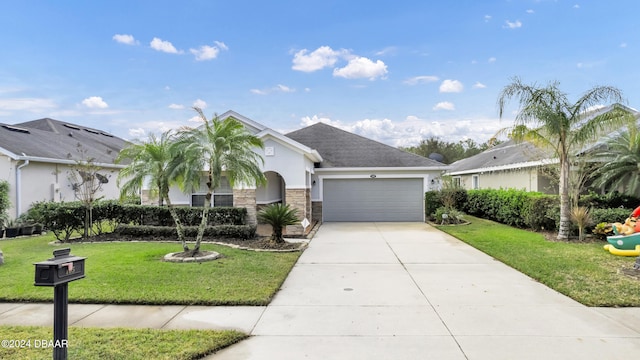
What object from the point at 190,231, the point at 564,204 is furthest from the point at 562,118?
the point at 190,231

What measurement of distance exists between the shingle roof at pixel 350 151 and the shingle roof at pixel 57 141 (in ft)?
31.0

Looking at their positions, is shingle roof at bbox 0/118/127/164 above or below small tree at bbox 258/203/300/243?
above

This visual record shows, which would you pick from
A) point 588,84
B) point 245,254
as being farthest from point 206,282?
point 588,84

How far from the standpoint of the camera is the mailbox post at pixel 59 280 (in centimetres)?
302

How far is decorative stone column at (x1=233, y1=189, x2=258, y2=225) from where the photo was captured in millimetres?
13422

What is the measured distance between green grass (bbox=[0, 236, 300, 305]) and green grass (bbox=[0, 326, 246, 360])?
121cm

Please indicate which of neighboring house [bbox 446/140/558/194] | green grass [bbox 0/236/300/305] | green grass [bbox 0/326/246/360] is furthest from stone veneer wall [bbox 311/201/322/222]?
green grass [bbox 0/326/246/360]

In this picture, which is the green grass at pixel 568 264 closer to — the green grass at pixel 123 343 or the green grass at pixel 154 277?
the green grass at pixel 154 277

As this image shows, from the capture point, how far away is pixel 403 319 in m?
5.12

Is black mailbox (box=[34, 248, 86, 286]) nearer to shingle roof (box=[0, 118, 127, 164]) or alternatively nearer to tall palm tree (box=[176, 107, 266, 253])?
tall palm tree (box=[176, 107, 266, 253])

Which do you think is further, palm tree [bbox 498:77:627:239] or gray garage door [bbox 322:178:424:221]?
gray garage door [bbox 322:178:424:221]

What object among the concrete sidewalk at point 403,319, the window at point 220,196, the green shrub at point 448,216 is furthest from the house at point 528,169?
the window at point 220,196

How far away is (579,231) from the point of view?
11.7 metres

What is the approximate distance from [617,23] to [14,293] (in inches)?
738
